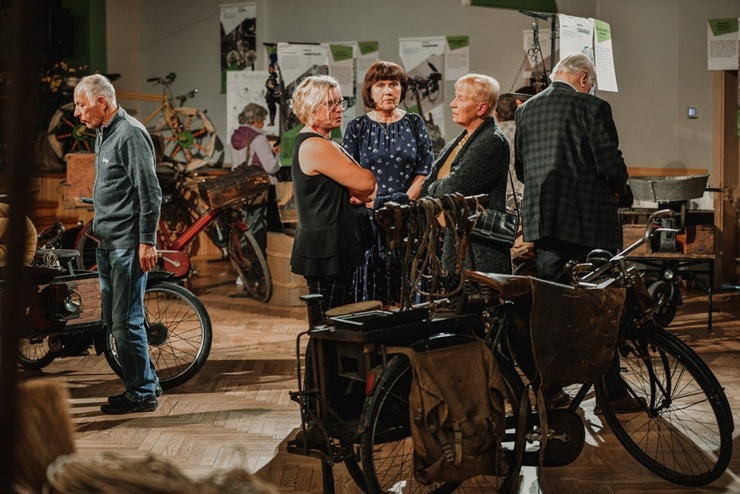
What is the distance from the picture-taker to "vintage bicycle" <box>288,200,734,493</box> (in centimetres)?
297

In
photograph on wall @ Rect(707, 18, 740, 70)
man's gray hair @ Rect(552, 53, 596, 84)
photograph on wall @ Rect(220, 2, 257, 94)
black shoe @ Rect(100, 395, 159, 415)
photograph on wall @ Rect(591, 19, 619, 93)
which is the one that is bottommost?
black shoe @ Rect(100, 395, 159, 415)

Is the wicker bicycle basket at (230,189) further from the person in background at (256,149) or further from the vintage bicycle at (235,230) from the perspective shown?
the person in background at (256,149)

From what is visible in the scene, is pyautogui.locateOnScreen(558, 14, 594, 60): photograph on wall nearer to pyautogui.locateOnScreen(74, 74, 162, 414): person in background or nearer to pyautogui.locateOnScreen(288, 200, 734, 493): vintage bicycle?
pyautogui.locateOnScreen(288, 200, 734, 493): vintage bicycle

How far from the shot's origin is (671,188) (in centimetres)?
722

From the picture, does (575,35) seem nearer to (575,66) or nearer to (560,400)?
(575,66)

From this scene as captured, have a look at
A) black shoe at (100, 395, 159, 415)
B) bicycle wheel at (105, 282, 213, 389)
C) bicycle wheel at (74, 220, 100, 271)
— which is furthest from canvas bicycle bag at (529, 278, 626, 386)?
bicycle wheel at (74, 220, 100, 271)

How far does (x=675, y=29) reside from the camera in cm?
923

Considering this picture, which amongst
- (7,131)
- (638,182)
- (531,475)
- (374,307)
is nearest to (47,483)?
(7,131)

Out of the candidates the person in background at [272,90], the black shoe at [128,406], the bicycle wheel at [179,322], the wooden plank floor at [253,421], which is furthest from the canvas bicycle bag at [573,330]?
the person in background at [272,90]

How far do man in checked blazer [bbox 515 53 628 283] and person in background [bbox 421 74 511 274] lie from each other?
32 cm

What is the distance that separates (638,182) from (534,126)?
3265 millimetres

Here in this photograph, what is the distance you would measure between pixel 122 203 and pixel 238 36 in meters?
7.17

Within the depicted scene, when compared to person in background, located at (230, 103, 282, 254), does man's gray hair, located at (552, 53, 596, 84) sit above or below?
above

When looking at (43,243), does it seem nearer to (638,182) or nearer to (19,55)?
(638,182)
